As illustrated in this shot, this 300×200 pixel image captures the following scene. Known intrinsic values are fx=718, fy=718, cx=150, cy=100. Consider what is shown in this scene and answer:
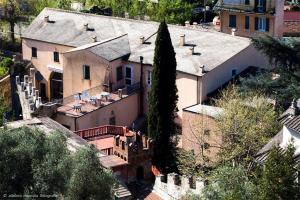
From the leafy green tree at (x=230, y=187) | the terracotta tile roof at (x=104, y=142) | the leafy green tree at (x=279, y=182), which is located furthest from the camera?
the terracotta tile roof at (x=104, y=142)

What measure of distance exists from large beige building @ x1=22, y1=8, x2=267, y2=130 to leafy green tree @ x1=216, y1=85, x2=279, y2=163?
6.15 meters

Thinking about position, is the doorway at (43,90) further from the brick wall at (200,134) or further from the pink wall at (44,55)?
the brick wall at (200,134)

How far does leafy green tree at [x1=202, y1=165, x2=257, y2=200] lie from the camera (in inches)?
1016

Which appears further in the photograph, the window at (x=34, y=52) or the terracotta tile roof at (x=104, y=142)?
the window at (x=34, y=52)

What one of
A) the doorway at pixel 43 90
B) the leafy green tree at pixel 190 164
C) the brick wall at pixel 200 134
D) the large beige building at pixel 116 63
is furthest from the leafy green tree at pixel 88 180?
the doorway at pixel 43 90

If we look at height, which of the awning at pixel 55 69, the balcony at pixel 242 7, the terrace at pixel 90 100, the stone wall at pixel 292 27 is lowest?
the terrace at pixel 90 100

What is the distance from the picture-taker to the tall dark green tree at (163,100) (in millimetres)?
44906

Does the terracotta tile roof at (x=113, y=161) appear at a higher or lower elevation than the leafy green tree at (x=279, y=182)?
lower

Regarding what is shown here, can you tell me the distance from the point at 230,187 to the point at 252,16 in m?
41.2

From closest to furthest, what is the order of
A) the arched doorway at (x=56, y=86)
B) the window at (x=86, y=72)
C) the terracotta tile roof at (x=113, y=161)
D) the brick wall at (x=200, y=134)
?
the terracotta tile roof at (x=113, y=161)
the brick wall at (x=200, y=134)
the window at (x=86, y=72)
the arched doorway at (x=56, y=86)

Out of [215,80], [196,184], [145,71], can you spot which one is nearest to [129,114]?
[145,71]

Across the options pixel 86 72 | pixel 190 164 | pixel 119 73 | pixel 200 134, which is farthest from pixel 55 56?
pixel 190 164

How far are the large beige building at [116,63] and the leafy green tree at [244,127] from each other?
6153mm

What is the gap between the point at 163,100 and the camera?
46.0 m
